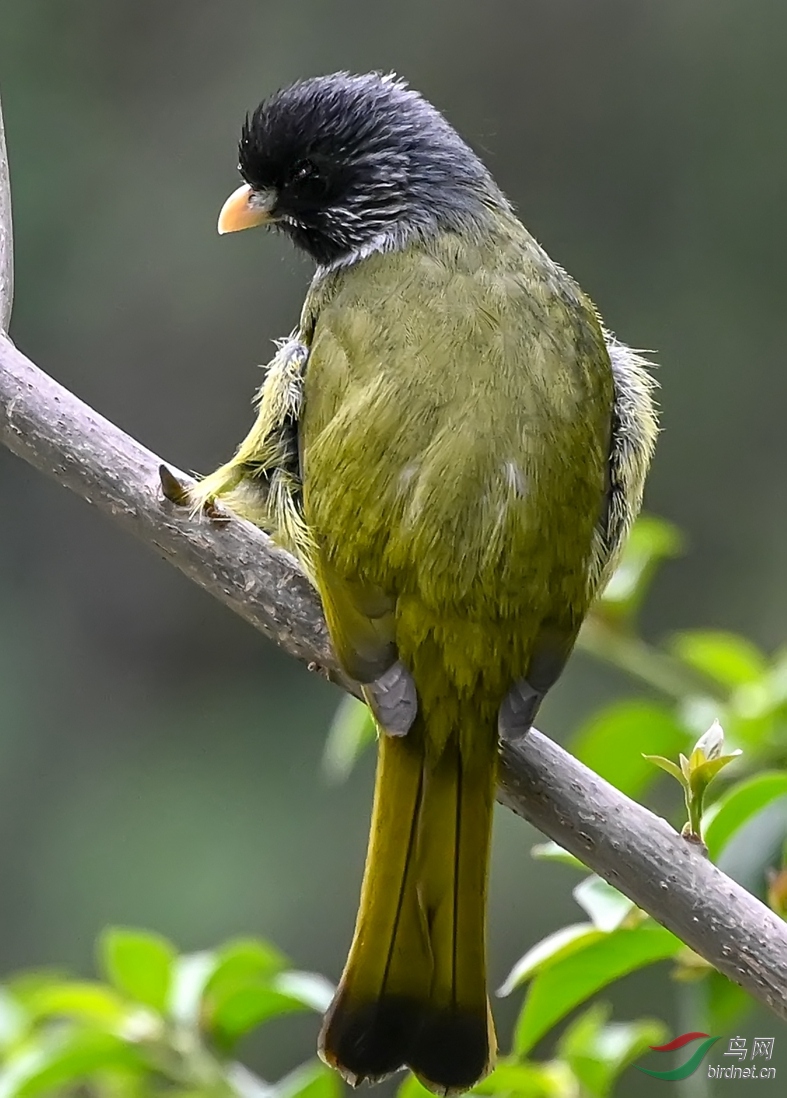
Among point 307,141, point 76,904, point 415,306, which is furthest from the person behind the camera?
point 76,904

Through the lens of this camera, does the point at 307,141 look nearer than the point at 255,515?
No

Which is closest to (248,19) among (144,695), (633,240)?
(633,240)

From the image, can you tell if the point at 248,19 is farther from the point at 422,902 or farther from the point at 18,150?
the point at 422,902

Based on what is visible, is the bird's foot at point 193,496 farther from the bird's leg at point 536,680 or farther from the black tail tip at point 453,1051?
the black tail tip at point 453,1051

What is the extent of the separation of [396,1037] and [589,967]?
0.25 m

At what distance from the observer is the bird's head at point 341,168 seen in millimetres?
2484

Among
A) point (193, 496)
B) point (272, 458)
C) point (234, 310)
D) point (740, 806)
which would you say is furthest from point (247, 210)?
point (234, 310)

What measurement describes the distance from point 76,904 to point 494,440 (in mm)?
4196

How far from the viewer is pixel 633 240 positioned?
6.11 m

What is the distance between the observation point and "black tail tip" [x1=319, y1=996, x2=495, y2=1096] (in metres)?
1.77

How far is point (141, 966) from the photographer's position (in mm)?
1905

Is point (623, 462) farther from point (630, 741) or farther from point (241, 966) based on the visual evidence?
point (241, 966)

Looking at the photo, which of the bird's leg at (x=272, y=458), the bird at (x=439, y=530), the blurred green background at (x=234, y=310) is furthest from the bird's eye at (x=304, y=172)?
the blurred green background at (x=234, y=310)

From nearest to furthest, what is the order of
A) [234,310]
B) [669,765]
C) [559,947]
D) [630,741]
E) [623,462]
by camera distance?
[669,765]
[559,947]
[630,741]
[623,462]
[234,310]
